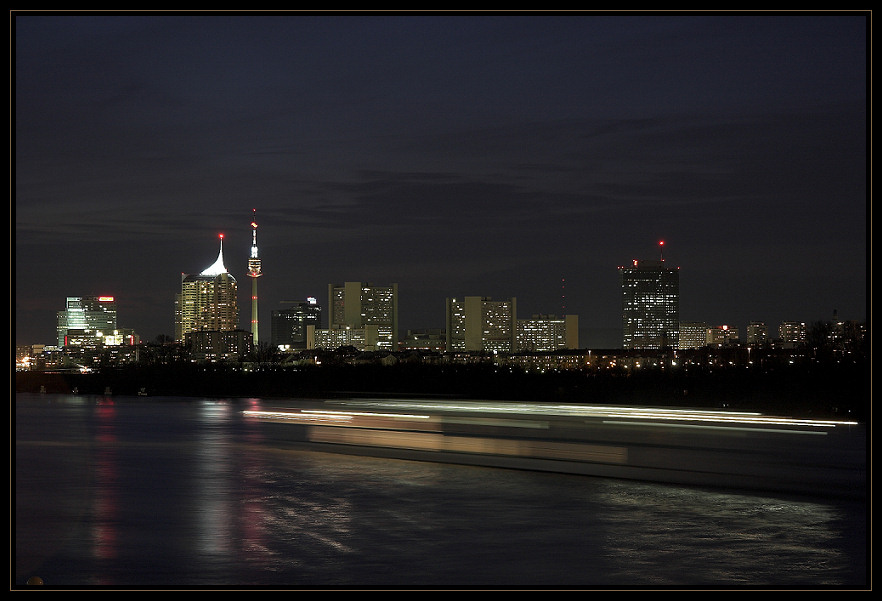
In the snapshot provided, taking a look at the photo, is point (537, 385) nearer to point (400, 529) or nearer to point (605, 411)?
point (605, 411)

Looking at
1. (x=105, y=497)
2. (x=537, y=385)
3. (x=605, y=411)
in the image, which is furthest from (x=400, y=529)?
(x=537, y=385)

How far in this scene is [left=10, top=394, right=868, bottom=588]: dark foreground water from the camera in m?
9.39

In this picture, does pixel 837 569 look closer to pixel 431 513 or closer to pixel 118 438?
pixel 431 513

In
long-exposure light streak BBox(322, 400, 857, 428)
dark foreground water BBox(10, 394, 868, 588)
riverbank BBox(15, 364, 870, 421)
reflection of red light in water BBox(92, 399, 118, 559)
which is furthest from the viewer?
riverbank BBox(15, 364, 870, 421)

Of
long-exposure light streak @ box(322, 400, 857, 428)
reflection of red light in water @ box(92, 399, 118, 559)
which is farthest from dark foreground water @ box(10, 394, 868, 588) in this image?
long-exposure light streak @ box(322, 400, 857, 428)

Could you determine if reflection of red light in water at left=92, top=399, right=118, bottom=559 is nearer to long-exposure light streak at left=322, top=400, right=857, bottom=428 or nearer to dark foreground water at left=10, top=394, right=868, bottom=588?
dark foreground water at left=10, top=394, right=868, bottom=588

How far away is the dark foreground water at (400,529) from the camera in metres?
9.39

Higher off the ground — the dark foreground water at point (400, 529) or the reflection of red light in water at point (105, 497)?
the reflection of red light in water at point (105, 497)

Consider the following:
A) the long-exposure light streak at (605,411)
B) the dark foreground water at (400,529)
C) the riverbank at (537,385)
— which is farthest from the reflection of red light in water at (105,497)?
the riverbank at (537,385)

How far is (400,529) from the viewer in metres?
12.0

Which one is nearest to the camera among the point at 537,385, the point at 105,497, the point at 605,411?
the point at 105,497

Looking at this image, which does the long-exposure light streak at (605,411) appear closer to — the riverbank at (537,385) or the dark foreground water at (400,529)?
the dark foreground water at (400,529)
